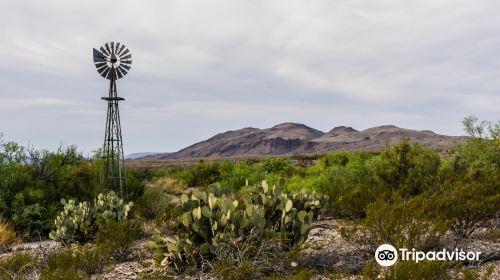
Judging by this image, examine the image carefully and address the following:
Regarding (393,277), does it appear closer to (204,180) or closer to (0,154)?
(0,154)

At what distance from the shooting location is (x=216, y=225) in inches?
233

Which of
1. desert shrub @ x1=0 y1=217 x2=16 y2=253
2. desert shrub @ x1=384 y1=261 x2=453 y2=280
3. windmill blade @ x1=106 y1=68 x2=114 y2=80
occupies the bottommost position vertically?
desert shrub @ x1=0 y1=217 x2=16 y2=253

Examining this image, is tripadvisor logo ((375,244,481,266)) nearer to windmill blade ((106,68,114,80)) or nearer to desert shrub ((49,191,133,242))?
desert shrub ((49,191,133,242))

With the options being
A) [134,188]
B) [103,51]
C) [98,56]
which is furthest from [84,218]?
[103,51]

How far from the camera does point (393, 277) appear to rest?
436cm

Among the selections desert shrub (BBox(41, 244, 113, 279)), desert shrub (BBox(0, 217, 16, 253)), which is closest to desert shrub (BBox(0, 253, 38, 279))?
desert shrub (BBox(41, 244, 113, 279))

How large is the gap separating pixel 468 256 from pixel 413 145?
6.22 metres

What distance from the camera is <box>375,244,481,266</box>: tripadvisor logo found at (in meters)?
4.69

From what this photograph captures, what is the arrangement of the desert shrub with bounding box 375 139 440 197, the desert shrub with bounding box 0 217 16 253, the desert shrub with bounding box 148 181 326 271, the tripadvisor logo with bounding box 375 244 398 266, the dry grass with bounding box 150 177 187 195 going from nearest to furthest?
1. the tripadvisor logo with bounding box 375 244 398 266
2. the desert shrub with bounding box 148 181 326 271
3. the desert shrub with bounding box 0 217 16 253
4. the desert shrub with bounding box 375 139 440 197
5. the dry grass with bounding box 150 177 187 195

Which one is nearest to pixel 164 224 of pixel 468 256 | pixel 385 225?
pixel 385 225

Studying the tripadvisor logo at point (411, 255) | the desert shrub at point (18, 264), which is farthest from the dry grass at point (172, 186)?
the tripadvisor logo at point (411, 255)

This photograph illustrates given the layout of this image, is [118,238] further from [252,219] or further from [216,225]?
[252,219]

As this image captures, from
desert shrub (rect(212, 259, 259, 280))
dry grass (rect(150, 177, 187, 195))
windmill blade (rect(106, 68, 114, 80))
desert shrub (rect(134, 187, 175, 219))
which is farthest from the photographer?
dry grass (rect(150, 177, 187, 195))

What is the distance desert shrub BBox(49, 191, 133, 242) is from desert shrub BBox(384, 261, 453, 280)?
19.5 ft
